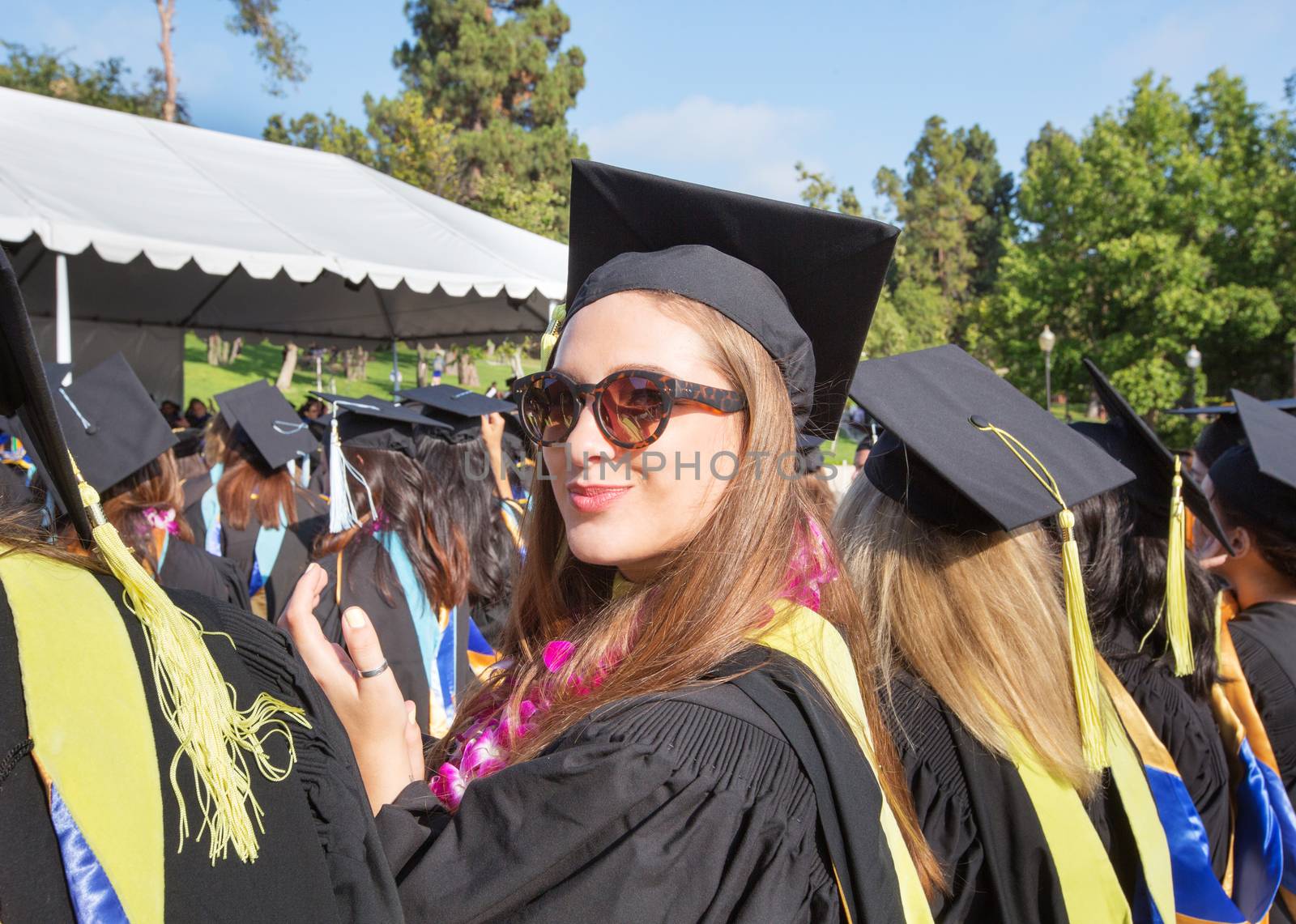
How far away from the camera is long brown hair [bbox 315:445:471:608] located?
3391 millimetres

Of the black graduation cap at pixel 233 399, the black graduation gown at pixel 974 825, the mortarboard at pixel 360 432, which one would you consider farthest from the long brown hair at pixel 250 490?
the black graduation gown at pixel 974 825

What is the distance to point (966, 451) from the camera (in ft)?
5.71

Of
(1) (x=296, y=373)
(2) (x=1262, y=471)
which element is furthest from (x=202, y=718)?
(1) (x=296, y=373)

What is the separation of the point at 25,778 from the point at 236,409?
465 cm

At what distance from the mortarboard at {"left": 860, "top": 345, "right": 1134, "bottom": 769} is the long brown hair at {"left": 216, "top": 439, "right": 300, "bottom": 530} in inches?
154

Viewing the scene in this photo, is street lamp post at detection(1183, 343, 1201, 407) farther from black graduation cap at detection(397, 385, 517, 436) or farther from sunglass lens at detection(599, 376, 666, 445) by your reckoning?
sunglass lens at detection(599, 376, 666, 445)

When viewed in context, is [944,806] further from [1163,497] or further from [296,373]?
[296,373]

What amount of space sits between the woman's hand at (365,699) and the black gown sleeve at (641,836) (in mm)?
157

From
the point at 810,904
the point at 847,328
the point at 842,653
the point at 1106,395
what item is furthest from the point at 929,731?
the point at 1106,395

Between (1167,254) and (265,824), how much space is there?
28309mm

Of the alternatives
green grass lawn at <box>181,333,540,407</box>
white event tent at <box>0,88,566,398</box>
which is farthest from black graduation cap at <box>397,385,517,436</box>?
green grass lawn at <box>181,333,540,407</box>

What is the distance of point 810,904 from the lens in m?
1.04

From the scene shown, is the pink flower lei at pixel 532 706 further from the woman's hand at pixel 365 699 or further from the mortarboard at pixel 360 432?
the mortarboard at pixel 360 432

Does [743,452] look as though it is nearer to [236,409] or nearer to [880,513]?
[880,513]
